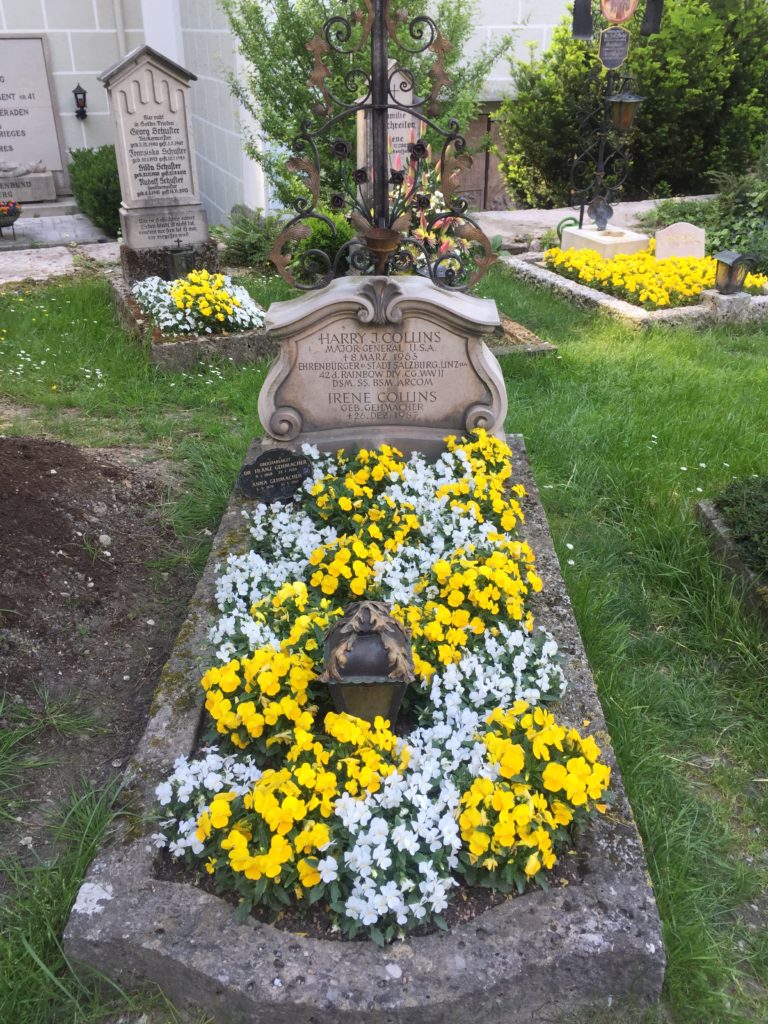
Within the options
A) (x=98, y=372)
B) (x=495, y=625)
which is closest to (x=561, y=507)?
(x=495, y=625)

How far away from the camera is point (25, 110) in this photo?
12.0 meters

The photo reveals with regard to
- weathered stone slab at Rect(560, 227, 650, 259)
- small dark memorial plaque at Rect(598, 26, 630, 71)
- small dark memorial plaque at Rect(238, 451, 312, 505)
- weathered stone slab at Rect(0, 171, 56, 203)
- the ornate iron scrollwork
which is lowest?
small dark memorial plaque at Rect(238, 451, 312, 505)

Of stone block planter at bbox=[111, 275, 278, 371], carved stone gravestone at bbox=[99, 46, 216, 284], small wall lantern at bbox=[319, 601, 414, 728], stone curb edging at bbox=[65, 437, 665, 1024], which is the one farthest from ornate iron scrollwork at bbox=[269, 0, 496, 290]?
carved stone gravestone at bbox=[99, 46, 216, 284]

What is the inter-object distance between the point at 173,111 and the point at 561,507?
5.29 meters

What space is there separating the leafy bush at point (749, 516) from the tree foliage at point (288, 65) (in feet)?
18.4

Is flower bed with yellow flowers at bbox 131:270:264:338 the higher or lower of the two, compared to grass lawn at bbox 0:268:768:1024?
higher

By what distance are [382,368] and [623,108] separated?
5.85 metres

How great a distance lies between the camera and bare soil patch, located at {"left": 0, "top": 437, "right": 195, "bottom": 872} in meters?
2.72

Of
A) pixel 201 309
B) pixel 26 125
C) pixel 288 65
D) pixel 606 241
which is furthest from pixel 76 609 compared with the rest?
pixel 26 125

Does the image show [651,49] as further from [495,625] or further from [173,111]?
[495,625]

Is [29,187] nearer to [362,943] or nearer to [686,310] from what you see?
[686,310]

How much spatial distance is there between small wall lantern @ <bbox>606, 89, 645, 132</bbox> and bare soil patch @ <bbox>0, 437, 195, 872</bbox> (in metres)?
6.38

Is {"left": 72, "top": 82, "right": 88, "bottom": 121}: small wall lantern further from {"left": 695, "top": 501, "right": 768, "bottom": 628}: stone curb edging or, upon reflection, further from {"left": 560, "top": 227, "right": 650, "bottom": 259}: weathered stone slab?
{"left": 695, "top": 501, "right": 768, "bottom": 628}: stone curb edging

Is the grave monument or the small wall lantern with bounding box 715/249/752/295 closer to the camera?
the grave monument
